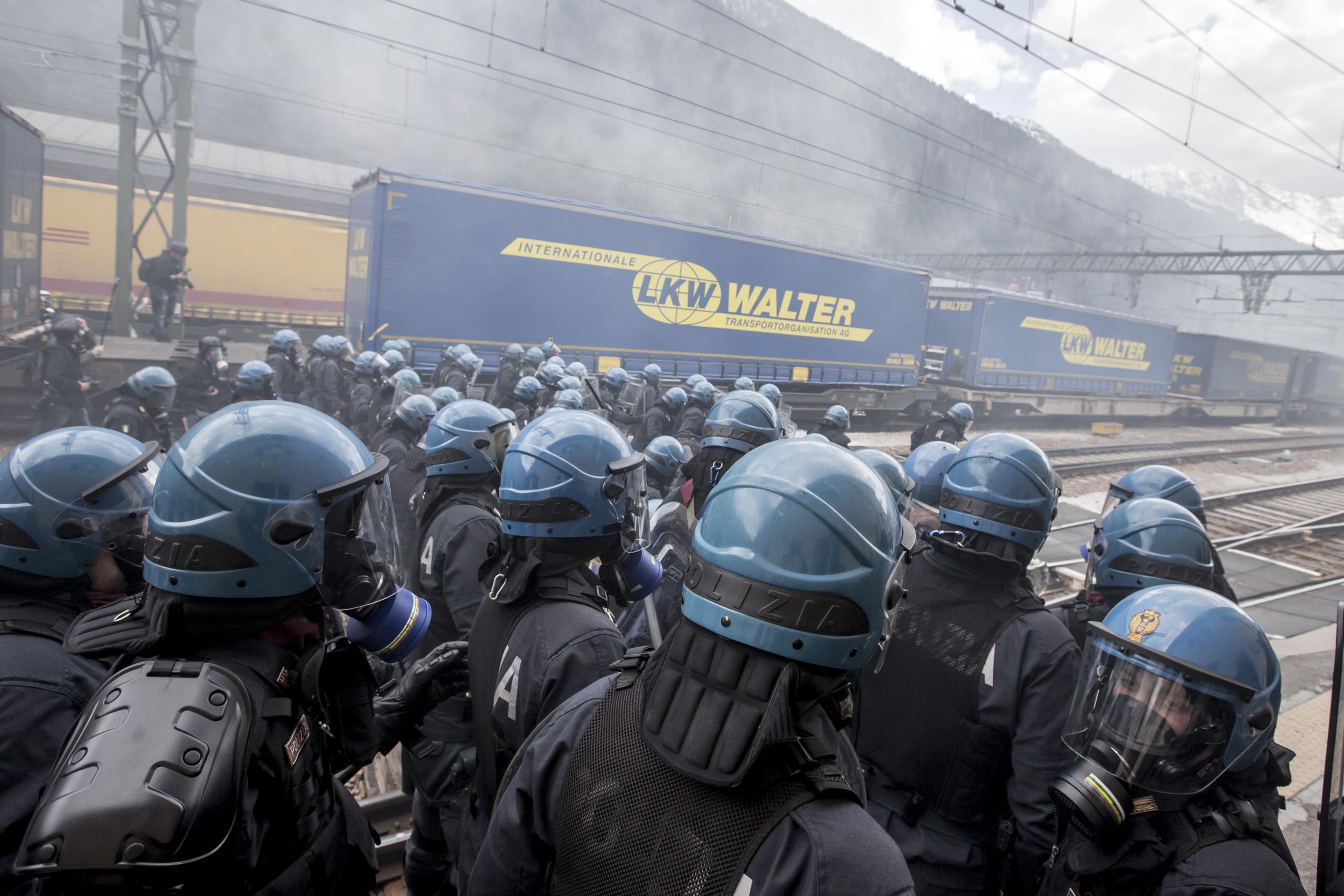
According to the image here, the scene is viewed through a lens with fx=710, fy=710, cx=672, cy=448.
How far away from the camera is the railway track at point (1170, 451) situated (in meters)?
16.3

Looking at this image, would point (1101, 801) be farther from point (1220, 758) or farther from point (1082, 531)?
point (1082, 531)

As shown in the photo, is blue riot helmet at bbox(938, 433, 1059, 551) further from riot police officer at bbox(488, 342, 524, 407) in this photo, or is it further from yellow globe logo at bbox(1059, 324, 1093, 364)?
yellow globe logo at bbox(1059, 324, 1093, 364)

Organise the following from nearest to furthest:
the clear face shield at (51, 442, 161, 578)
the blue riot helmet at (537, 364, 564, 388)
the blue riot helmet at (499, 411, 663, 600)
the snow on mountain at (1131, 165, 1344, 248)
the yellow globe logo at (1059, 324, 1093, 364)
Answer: the clear face shield at (51, 442, 161, 578) < the blue riot helmet at (499, 411, 663, 600) < the blue riot helmet at (537, 364, 564, 388) < the yellow globe logo at (1059, 324, 1093, 364) < the snow on mountain at (1131, 165, 1344, 248)

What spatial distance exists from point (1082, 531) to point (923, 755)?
1015cm

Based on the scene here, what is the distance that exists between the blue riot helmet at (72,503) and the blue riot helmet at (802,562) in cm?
159

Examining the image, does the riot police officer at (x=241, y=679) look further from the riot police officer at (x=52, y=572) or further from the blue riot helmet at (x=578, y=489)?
the blue riot helmet at (x=578, y=489)

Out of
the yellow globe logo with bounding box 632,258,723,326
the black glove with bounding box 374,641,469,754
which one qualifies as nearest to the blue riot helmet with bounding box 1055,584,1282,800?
the black glove with bounding box 374,641,469,754

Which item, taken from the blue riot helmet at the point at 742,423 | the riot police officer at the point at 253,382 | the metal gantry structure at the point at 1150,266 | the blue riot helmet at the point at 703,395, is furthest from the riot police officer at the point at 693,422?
the metal gantry structure at the point at 1150,266

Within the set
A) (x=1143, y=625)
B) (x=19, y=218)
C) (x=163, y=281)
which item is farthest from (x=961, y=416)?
(x=19, y=218)

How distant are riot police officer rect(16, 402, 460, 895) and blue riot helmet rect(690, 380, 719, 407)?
7.34 m

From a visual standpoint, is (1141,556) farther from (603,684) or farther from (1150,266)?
(1150,266)

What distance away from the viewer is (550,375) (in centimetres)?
1068

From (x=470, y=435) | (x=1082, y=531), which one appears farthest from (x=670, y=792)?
(x=1082, y=531)

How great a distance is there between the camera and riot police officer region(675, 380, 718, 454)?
8.16 m
